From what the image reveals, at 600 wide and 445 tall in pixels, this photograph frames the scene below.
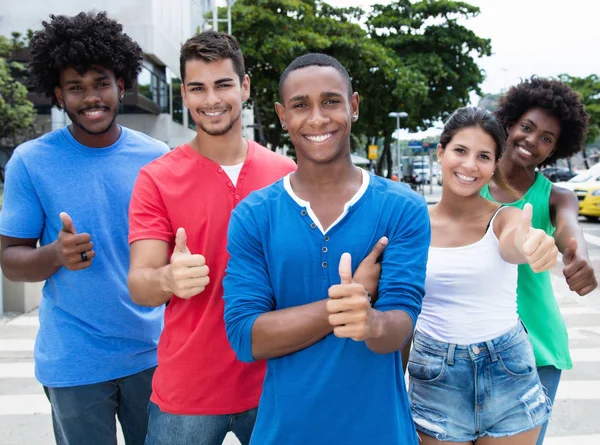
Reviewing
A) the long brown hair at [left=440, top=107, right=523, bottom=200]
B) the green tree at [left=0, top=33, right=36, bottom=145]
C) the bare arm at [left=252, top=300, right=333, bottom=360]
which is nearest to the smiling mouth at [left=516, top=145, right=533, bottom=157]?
the long brown hair at [left=440, top=107, right=523, bottom=200]

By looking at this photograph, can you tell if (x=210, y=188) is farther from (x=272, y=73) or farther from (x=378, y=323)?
(x=272, y=73)

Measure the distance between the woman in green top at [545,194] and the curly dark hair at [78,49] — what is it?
1.91 metres

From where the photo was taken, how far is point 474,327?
2461mm

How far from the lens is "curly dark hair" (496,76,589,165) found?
124 inches

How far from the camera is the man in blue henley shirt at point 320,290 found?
1.87 m

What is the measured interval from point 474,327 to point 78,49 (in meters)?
2.15

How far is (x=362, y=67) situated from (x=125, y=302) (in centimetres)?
2261

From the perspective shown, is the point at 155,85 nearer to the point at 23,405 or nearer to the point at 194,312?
the point at 23,405

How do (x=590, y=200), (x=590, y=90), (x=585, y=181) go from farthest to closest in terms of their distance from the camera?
(x=590, y=90) → (x=585, y=181) → (x=590, y=200)

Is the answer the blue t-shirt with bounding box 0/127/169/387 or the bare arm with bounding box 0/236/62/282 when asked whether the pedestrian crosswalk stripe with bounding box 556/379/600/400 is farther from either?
the bare arm with bounding box 0/236/62/282

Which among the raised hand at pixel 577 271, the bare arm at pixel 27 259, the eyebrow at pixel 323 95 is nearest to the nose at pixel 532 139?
the raised hand at pixel 577 271

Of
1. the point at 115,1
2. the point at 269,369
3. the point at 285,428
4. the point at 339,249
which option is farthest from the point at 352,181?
the point at 115,1

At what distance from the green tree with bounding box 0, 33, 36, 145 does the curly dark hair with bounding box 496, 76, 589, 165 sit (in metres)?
23.3

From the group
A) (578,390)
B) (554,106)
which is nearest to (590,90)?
(578,390)
